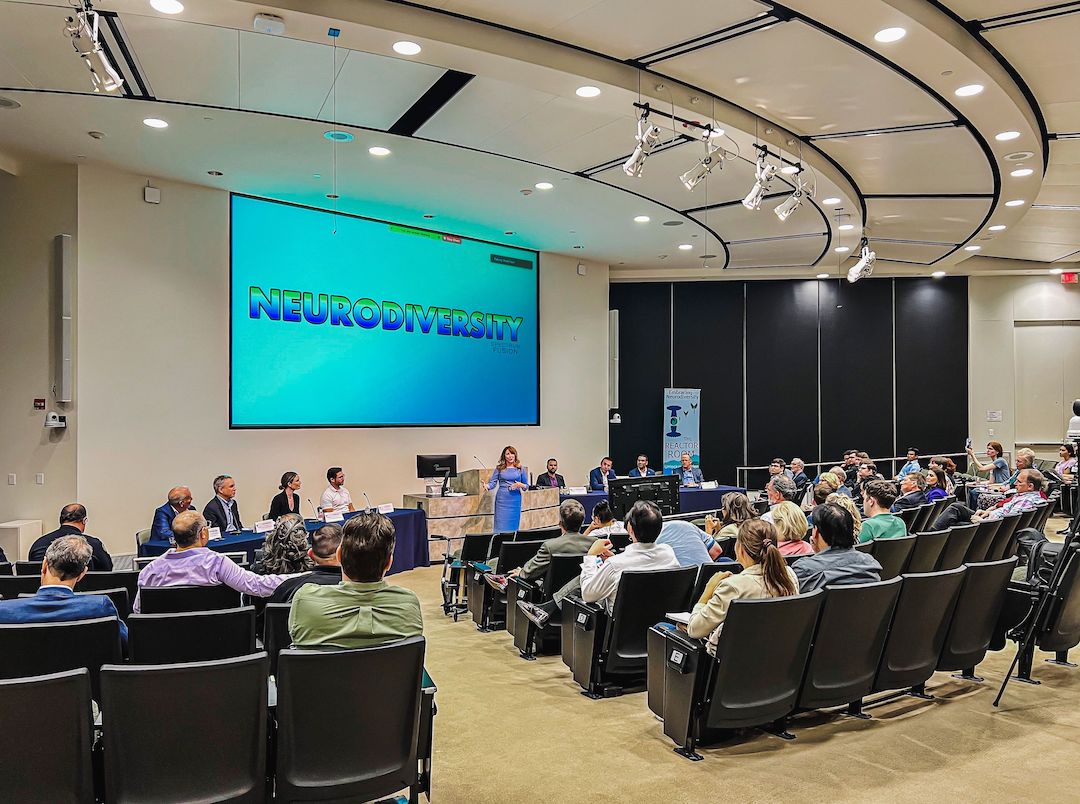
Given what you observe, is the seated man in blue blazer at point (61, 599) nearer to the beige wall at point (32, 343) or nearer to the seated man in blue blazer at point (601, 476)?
the beige wall at point (32, 343)

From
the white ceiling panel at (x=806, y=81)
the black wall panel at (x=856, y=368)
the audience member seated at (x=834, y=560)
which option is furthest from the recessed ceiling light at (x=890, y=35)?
the black wall panel at (x=856, y=368)

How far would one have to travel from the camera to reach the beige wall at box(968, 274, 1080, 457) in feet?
48.0

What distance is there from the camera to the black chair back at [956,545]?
5691 mm

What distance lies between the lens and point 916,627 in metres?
4.09

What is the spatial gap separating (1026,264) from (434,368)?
11.1m

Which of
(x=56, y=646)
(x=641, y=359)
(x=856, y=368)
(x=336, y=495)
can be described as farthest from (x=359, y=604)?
(x=856, y=368)

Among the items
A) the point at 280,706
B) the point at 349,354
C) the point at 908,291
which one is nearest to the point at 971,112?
the point at 280,706

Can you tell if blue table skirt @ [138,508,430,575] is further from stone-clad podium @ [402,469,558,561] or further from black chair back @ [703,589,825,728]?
black chair back @ [703,589,825,728]

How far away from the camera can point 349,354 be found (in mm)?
9836

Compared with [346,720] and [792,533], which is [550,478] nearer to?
[792,533]

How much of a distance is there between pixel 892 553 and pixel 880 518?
0.48 meters

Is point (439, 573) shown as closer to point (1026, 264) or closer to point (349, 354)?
point (349, 354)

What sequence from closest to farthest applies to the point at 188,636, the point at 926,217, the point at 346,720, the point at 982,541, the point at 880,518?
1. the point at 346,720
2. the point at 188,636
3. the point at 880,518
4. the point at 982,541
5. the point at 926,217

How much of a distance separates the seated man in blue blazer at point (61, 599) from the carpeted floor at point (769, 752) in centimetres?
158
